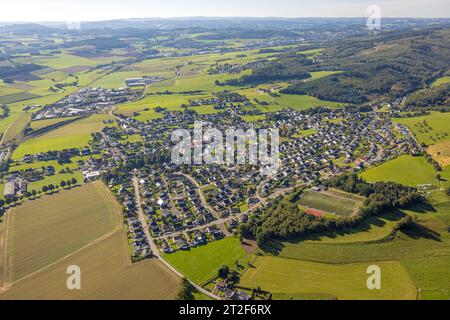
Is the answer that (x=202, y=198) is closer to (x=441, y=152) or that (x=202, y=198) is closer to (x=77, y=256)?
(x=77, y=256)

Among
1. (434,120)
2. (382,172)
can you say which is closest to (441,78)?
(434,120)

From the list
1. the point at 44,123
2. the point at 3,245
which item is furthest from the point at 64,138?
the point at 3,245

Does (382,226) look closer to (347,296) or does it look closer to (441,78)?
(347,296)

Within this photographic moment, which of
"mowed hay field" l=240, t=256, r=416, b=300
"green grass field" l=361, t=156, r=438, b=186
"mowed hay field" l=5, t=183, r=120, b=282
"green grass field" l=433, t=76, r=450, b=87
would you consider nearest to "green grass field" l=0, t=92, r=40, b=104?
"mowed hay field" l=5, t=183, r=120, b=282

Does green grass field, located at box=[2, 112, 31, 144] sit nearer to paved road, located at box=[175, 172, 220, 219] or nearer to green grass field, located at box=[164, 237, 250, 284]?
paved road, located at box=[175, 172, 220, 219]

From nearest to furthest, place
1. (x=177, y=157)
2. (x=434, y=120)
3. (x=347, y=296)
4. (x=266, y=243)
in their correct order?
1. (x=347, y=296)
2. (x=266, y=243)
3. (x=177, y=157)
4. (x=434, y=120)

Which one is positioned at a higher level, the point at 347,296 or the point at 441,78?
the point at 441,78

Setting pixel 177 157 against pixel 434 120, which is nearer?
pixel 177 157
